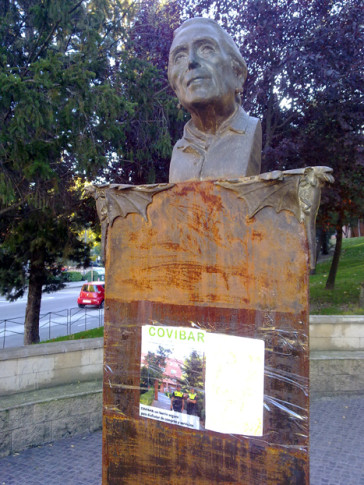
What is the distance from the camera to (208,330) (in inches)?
97.5

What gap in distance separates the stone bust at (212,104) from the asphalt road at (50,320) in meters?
8.55

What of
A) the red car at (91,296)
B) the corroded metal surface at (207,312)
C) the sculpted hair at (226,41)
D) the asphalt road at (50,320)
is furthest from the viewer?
the red car at (91,296)

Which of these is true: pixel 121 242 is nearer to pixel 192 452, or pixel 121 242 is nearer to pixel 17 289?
pixel 192 452

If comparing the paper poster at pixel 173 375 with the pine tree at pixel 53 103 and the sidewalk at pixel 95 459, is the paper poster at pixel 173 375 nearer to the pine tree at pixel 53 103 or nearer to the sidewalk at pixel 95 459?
the sidewalk at pixel 95 459

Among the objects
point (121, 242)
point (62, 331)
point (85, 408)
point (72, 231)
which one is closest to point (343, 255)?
point (62, 331)

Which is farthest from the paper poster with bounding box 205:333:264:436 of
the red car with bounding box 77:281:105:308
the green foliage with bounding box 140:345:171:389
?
the red car with bounding box 77:281:105:308

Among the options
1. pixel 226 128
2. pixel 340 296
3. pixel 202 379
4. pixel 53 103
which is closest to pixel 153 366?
pixel 202 379

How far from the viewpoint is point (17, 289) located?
11.1 meters

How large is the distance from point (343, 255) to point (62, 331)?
60.4 feet

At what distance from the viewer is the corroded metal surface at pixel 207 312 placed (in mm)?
2248

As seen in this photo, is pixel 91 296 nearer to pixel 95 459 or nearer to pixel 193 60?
pixel 95 459

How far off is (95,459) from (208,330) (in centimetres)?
340

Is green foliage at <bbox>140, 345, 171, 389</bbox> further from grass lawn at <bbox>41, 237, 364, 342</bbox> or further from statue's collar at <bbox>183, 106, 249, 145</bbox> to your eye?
grass lawn at <bbox>41, 237, 364, 342</bbox>

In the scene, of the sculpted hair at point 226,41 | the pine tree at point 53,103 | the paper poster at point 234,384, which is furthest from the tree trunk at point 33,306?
the paper poster at point 234,384
